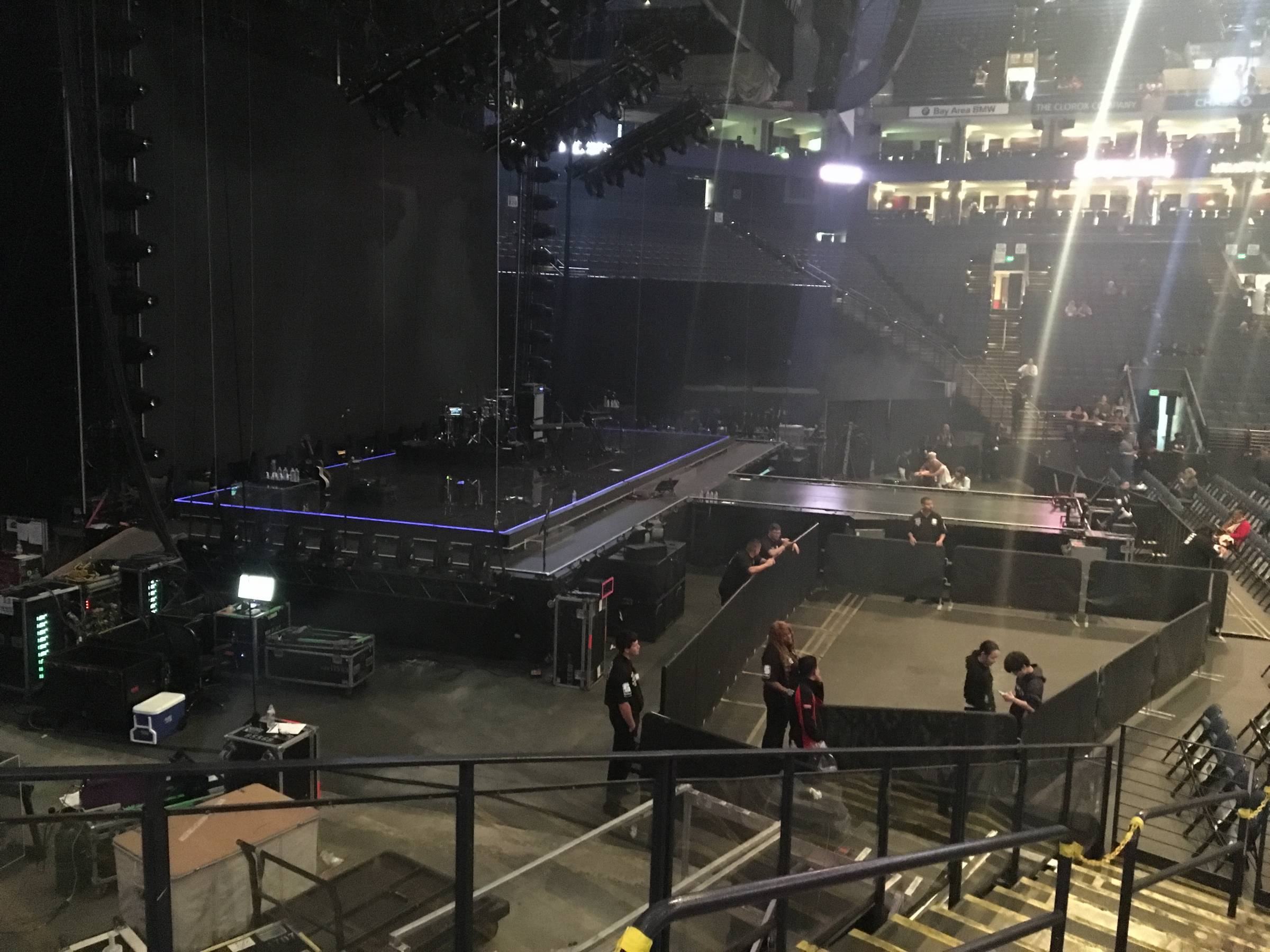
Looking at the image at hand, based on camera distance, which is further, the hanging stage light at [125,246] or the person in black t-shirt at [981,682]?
the hanging stage light at [125,246]

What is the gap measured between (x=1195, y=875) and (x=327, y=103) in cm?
1455

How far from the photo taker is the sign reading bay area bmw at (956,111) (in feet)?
121

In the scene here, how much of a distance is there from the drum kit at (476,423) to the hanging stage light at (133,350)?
5599mm

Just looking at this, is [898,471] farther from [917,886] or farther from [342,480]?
[917,886]

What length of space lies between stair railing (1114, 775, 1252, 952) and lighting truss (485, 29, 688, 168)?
1186cm

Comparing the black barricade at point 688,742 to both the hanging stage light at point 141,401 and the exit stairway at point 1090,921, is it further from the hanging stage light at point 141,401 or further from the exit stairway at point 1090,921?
the hanging stage light at point 141,401

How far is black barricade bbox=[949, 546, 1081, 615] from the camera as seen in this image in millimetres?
12008

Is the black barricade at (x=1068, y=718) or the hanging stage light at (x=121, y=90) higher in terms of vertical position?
the hanging stage light at (x=121, y=90)

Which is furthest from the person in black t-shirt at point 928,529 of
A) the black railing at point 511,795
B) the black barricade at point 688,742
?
the black railing at point 511,795

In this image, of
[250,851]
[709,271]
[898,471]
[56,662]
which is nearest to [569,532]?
[56,662]

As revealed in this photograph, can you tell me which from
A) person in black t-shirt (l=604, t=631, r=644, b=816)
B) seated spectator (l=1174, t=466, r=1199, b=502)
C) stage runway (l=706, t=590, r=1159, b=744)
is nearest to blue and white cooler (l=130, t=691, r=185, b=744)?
person in black t-shirt (l=604, t=631, r=644, b=816)

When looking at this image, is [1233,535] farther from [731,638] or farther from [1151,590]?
[731,638]

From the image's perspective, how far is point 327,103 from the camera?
50.2 feet

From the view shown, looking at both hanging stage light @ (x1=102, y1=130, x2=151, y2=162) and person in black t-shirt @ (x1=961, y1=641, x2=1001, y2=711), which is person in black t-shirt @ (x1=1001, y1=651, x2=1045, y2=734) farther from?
hanging stage light @ (x1=102, y1=130, x2=151, y2=162)
